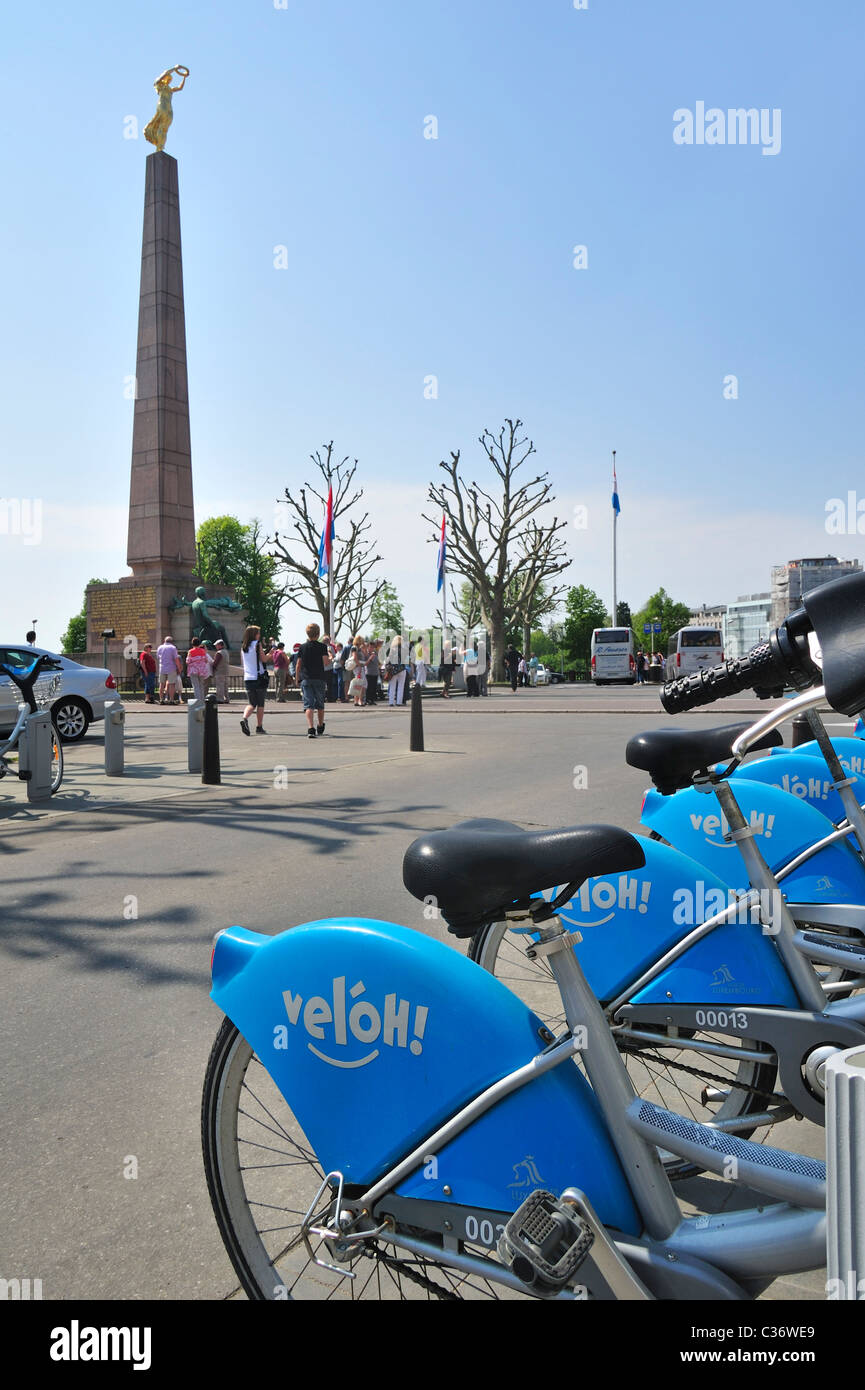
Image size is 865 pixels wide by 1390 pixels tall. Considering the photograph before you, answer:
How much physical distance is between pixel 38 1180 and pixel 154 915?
268 cm

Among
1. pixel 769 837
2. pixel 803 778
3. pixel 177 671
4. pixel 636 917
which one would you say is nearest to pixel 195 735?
pixel 803 778

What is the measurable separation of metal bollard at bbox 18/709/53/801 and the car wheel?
6.15m

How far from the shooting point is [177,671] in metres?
29.0

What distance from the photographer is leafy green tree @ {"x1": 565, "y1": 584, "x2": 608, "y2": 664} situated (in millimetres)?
92812

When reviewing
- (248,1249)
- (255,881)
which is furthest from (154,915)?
(248,1249)

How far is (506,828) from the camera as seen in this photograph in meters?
2.00

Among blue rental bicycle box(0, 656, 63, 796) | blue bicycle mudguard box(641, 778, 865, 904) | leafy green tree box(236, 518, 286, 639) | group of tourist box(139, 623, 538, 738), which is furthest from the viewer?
leafy green tree box(236, 518, 286, 639)

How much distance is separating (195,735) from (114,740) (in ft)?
2.94

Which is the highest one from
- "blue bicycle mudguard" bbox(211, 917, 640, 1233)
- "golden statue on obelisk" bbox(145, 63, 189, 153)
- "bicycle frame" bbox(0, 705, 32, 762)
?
"golden statue on obelisk" bbox(145, 63, 189, 153)

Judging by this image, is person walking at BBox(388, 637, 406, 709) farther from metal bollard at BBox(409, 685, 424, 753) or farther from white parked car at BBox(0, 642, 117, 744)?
metal bollard at BBox(409, 685, 424, 753)

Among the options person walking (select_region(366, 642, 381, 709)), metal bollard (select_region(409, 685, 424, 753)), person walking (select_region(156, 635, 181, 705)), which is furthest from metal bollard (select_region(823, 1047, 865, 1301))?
person walking (select_region(366, 642, 381, 709))

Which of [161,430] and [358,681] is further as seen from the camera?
[161,430]

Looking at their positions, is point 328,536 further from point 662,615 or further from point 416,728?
point 662,615
